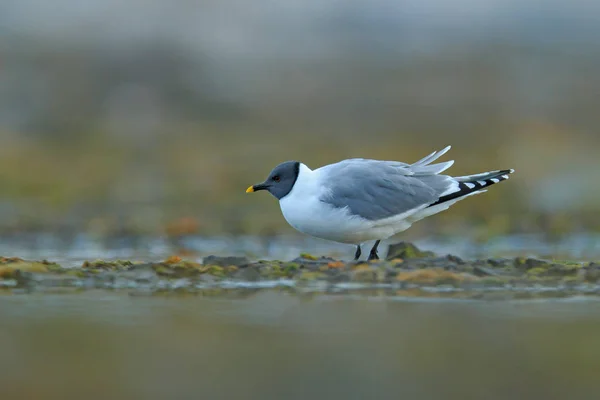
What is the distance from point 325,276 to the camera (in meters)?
8.15

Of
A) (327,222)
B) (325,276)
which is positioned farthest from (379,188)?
(325,276)

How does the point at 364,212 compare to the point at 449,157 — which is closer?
the point at 364,212

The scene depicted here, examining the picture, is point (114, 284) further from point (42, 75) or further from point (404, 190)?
point (42, 75)

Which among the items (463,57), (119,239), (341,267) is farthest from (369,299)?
(463,57)

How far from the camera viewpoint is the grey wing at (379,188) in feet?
28.6

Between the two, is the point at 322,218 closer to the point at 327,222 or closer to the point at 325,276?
the point at 327,222

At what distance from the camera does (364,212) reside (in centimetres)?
871

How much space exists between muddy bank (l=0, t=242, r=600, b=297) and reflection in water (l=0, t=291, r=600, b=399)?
367mm

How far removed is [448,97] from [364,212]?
33.3 feet

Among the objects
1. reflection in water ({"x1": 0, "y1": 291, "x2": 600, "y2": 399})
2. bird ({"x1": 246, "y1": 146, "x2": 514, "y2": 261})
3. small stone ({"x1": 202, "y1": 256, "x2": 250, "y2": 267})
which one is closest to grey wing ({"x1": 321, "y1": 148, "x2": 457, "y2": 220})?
bird ({"x1": 246, "y1": 146, "x2": 514, "y2": 261})

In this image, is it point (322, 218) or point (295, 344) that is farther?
point (322, 218)

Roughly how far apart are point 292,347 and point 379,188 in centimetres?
292

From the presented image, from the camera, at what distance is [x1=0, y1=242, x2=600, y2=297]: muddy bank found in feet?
25.9

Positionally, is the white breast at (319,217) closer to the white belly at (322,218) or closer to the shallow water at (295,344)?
the white belly at (322,218)
